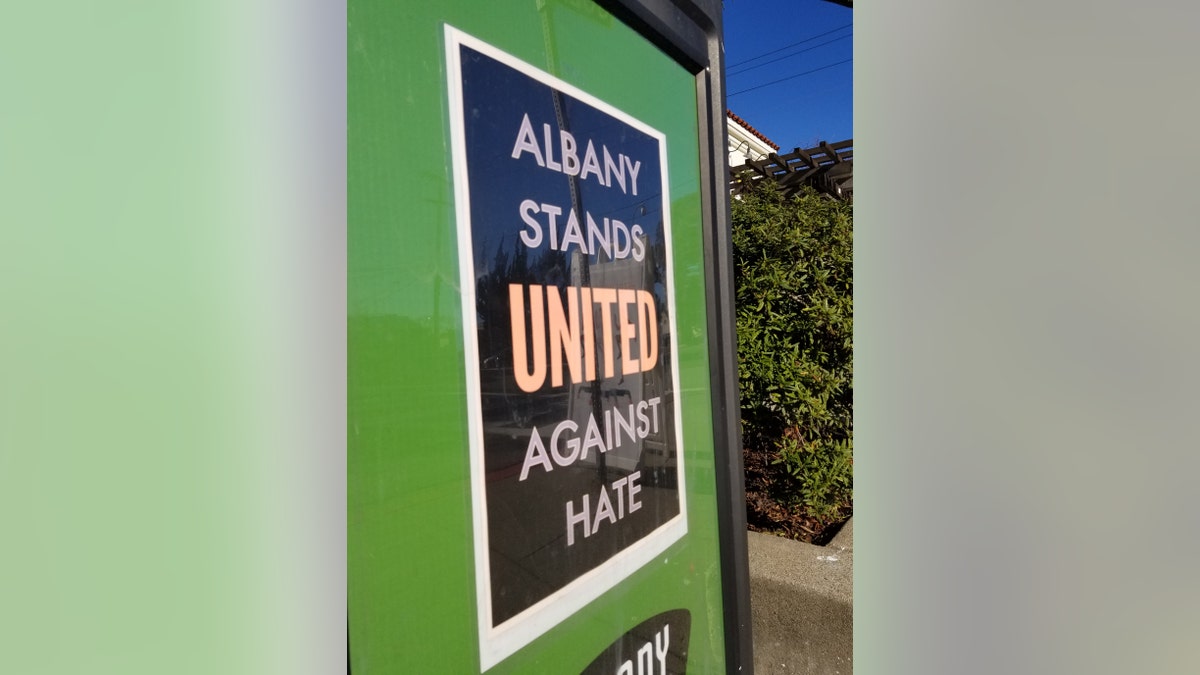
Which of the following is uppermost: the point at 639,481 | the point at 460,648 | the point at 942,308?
the point at 942,308

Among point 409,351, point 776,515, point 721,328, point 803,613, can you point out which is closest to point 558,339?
point 409,351

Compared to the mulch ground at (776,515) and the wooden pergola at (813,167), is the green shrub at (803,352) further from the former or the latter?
the wooden pergola at (813,167)

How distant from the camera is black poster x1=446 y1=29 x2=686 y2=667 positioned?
0.79 meters

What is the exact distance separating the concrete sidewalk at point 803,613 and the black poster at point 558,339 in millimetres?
1565

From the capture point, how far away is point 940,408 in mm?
726

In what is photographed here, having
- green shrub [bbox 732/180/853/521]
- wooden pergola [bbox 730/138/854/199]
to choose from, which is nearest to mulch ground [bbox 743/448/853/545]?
green shrub [bbox 732/180/853/521]

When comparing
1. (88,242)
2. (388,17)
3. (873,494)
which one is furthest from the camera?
(873,494)

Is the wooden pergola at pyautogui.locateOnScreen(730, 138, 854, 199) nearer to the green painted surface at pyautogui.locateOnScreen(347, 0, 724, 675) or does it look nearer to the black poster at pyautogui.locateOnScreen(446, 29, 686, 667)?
the black poster at pyautogui.locateOnScreen(446, 29, 686, 667)

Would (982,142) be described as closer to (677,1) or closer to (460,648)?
(677,1)

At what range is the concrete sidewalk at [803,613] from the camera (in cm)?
244

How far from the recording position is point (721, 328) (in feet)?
4.32

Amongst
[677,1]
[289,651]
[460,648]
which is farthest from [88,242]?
[677,1]

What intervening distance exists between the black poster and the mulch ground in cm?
241

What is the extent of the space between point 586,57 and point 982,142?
0.57 meters
